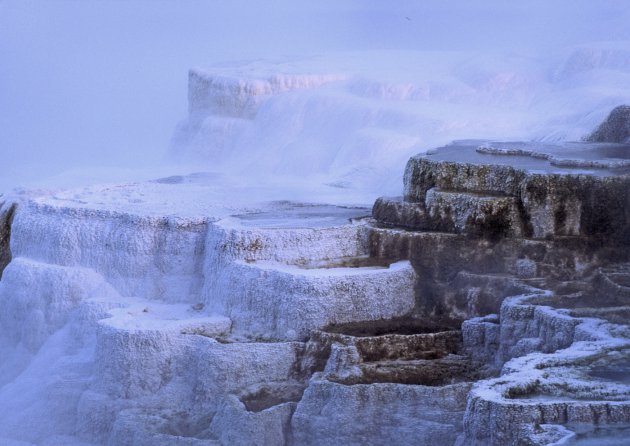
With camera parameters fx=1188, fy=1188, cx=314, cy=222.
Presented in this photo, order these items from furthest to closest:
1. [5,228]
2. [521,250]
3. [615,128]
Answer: [5,228]
[615,128]
[521,250]

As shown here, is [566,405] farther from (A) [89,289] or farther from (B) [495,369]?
(A) [89,289]


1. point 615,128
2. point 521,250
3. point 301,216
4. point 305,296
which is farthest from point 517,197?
point 615,128

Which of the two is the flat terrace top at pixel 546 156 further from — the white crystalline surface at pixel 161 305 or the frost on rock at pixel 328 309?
the white crystalline surface at pixel 161 305

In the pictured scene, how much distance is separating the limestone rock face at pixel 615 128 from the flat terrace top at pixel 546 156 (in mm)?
503

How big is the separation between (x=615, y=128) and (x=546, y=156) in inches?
93.0

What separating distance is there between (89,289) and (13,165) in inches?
787

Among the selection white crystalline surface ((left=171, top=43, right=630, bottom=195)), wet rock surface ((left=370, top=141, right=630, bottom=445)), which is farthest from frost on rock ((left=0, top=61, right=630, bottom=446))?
white crystalline surface ((left=171, top=43, right=630, bottom=195))

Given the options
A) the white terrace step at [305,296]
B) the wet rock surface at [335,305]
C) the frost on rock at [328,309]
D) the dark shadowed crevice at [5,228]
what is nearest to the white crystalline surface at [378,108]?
the frost on rock at [328,309]

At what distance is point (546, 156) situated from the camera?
15.2 m

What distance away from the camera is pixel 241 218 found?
15.3 meters

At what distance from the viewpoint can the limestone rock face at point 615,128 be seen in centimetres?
1684

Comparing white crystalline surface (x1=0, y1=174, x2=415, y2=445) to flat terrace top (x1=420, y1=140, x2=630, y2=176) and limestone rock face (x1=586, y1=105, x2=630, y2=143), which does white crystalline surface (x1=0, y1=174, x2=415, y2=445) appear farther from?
limestone rock face (x1=586, y1=105, x2=630, y2=143)

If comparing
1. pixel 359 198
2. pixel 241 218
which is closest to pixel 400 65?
pixel 359 198

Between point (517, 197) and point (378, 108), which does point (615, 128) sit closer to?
point (517, 197)
